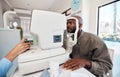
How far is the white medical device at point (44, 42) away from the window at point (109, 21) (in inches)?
63.7

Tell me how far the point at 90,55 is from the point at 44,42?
0.51 metres

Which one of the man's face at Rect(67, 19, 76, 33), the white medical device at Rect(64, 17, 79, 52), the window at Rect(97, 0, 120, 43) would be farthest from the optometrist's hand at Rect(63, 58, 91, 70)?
the window at Rect(97, 0, 120, 43)

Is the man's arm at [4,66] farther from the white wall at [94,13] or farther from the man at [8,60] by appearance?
the white wall at [94,13]

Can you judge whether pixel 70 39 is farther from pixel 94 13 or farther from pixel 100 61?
pixel 94 13

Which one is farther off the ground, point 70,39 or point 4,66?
point 70,39

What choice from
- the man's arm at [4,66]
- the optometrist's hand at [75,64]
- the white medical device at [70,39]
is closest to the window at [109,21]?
the white medical device at [70,39]

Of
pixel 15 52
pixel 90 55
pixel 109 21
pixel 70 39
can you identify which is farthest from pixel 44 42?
pixel 109 21

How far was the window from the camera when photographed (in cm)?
203

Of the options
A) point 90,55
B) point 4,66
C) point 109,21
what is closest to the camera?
point 4,66

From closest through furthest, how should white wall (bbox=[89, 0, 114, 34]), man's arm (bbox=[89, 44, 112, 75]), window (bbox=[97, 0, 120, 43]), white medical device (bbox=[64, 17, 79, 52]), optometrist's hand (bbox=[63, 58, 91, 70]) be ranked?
optometrist's hand (bbox=[63, 58, 91, 70]) < man's arm (bbox=[89, 44, 112, 75]) < white medical device (bbox=[64, 17, 79, 52]) < window (bbox=[97, 0, 120, 43]) < white wall (bbox=[89, 0, 114, 34])

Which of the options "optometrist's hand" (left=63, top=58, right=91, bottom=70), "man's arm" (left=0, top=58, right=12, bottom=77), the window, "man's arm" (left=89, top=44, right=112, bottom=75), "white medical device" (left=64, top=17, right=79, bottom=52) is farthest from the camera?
the window

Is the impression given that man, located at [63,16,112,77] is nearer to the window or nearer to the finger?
the finger

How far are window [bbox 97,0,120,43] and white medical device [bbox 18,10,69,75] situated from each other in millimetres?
1618

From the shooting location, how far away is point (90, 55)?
40.9 inches
